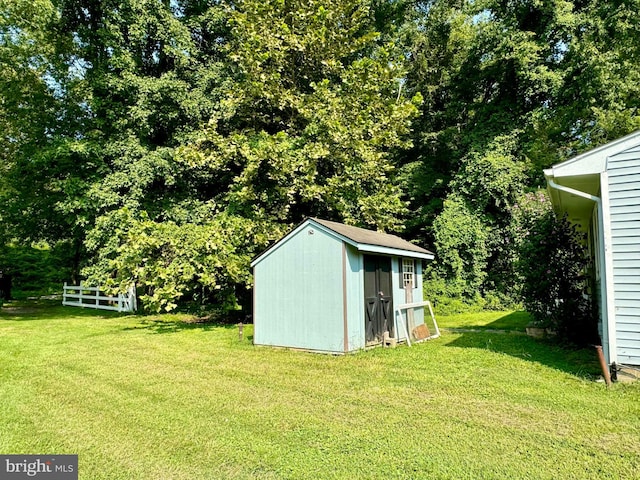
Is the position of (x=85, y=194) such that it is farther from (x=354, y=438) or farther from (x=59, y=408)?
(x=354, y=438)

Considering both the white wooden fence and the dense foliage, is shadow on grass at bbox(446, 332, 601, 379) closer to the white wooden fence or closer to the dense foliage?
the dense foliage

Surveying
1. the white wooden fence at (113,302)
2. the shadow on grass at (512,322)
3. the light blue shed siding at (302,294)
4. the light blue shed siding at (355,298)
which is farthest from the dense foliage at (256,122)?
the light blue shed siding at (355,298)

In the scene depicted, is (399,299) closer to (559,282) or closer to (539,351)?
(539,351)

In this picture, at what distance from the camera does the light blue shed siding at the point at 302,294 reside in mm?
8008

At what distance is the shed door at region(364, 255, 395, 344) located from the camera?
8.60 m

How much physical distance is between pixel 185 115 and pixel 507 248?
12.5 m

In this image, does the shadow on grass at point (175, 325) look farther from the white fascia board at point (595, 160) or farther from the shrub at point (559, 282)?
the white fascia board at point (595, 160)

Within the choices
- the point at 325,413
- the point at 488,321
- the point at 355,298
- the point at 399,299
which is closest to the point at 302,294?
the point at 355,298

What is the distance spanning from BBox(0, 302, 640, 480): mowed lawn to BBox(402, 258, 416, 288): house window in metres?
2.26

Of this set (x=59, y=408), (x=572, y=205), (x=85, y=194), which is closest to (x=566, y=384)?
(x=572, y=205)

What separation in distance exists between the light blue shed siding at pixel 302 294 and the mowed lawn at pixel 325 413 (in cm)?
48

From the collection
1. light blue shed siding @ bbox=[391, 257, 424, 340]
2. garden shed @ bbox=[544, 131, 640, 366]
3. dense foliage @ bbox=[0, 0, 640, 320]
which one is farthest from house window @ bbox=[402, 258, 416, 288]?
garden shed @ bbox=[544, 131, 640, 366]

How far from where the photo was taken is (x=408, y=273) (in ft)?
34.1

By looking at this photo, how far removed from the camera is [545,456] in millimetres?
3535
